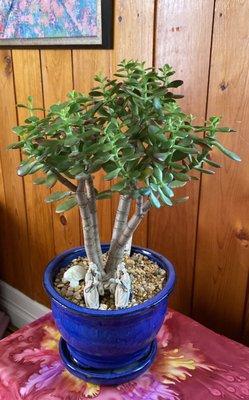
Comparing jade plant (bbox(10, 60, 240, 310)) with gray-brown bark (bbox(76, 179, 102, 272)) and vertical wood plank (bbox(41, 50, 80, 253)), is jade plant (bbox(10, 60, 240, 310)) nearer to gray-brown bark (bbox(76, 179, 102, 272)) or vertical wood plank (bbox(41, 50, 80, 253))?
gray-brown bark (bbox(76, 179, 102, 272))

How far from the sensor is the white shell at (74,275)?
796 millimetres

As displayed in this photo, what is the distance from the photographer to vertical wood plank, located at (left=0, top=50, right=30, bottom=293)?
1354 mm

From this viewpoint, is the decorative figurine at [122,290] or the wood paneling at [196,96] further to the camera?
the wood paneling at [196,96]

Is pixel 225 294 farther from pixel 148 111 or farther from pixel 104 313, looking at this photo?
pixel 148 111

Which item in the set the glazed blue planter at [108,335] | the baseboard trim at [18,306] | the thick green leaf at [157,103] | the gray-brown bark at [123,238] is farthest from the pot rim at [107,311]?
the baseboard trim at [18,306]

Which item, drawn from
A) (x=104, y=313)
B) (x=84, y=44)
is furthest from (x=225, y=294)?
(x=84, y=44)

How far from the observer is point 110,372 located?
2.55ft

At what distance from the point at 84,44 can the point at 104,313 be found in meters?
0.73

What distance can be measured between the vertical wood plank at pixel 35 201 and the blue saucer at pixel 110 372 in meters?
0.68

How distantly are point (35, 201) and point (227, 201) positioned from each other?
0.75 metres

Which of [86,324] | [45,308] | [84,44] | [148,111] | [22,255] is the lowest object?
[45,308]

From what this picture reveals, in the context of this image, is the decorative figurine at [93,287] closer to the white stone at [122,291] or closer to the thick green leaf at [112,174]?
the white stone at [122,291]

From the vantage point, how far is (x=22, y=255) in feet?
5.26

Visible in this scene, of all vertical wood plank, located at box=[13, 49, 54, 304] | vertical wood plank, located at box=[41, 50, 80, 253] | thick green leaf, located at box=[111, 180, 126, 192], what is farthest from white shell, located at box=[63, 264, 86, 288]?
vertical wood plank, located at box=[13, 49, 54, 304]
